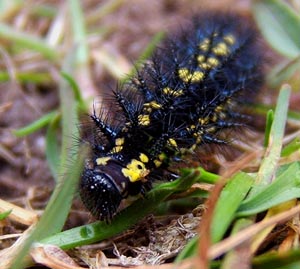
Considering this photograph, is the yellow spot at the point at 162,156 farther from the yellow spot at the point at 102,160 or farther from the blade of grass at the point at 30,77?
the blade of grass at the point at 30,77

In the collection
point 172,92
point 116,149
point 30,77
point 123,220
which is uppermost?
point 30,77

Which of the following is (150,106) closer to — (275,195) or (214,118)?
(214,118)

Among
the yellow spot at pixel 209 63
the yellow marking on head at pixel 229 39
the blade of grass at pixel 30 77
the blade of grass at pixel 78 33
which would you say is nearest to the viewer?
the yellow spot at pixel 209 63

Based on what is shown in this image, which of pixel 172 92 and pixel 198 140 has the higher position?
pixel 172 92

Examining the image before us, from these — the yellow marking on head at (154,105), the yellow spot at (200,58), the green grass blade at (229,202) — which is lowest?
the green grass blade at (229,202)

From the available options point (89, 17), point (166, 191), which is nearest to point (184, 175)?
point (166, 191)

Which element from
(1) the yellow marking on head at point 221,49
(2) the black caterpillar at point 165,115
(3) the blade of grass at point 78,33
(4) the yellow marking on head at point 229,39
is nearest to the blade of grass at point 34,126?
(2) the black caterpillar at point 165,115

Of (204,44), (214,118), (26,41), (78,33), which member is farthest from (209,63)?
(26,41)

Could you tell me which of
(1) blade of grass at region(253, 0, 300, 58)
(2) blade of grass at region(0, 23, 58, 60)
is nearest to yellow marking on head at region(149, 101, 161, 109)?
(1) blade of grass at region(253, 0, 300, 58)
